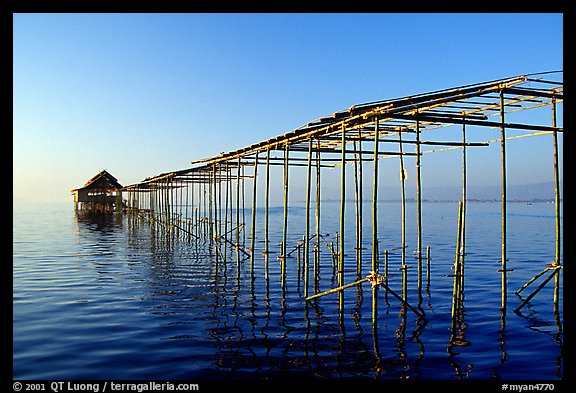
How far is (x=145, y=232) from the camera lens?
44.2m

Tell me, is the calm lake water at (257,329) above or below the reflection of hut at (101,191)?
below

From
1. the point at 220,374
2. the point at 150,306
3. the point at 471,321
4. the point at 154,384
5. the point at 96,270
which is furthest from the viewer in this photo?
the point at 96,270

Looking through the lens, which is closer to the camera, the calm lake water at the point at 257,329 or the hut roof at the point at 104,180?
the calm lake water at the point at 257,329

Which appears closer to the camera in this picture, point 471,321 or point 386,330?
point 386,330

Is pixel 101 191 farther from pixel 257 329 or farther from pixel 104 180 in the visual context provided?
pixel 257 329

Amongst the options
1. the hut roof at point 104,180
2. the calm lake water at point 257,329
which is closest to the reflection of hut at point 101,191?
the hut roof at point 104,180

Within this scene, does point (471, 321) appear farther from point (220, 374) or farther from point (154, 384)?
point (154, 384)

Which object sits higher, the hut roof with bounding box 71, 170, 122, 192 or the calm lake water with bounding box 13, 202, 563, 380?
the hut roof with bounding box 71, 170, 122, 192

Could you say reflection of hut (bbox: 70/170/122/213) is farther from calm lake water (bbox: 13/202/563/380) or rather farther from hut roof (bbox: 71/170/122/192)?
calm lake water (bbox: 13/202/563/380)

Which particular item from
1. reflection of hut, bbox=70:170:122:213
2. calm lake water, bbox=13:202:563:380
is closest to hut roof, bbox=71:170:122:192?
reflection of hut, bbox=70:170:122:213

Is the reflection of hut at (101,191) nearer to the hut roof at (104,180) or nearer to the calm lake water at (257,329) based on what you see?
the hut roof at (104,180)

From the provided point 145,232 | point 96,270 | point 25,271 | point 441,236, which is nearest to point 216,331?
point 96,270
